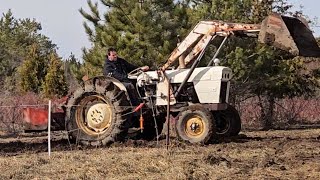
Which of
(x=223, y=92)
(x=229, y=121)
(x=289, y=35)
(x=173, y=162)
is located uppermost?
(x=289, y=35)

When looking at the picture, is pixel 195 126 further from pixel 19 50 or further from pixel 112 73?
pixel 19 50

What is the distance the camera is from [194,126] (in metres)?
12.8

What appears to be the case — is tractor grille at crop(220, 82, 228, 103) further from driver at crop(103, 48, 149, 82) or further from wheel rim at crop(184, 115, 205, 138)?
driver at crop(103, 48, 149, 82)

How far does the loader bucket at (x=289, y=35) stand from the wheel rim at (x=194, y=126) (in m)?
2.20

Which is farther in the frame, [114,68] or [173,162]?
[114,68]

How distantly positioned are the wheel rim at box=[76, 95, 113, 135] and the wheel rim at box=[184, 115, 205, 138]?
71.3 inches

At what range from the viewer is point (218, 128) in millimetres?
14148

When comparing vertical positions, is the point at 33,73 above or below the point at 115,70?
above

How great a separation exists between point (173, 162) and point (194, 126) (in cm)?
377

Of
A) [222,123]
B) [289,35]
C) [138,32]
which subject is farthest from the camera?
[138,32]

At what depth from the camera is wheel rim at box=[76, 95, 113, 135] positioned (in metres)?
13.5

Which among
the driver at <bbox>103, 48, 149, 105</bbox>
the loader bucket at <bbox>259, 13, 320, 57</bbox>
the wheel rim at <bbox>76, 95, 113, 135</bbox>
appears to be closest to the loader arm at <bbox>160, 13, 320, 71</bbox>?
the loader bucket at <bbox>259, 13, 320, 57</bbox>

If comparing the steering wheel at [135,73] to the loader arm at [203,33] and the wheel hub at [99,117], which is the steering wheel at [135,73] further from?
the wheel hub at [99,117]

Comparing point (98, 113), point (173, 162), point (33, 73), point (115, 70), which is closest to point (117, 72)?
point (115, 70)
